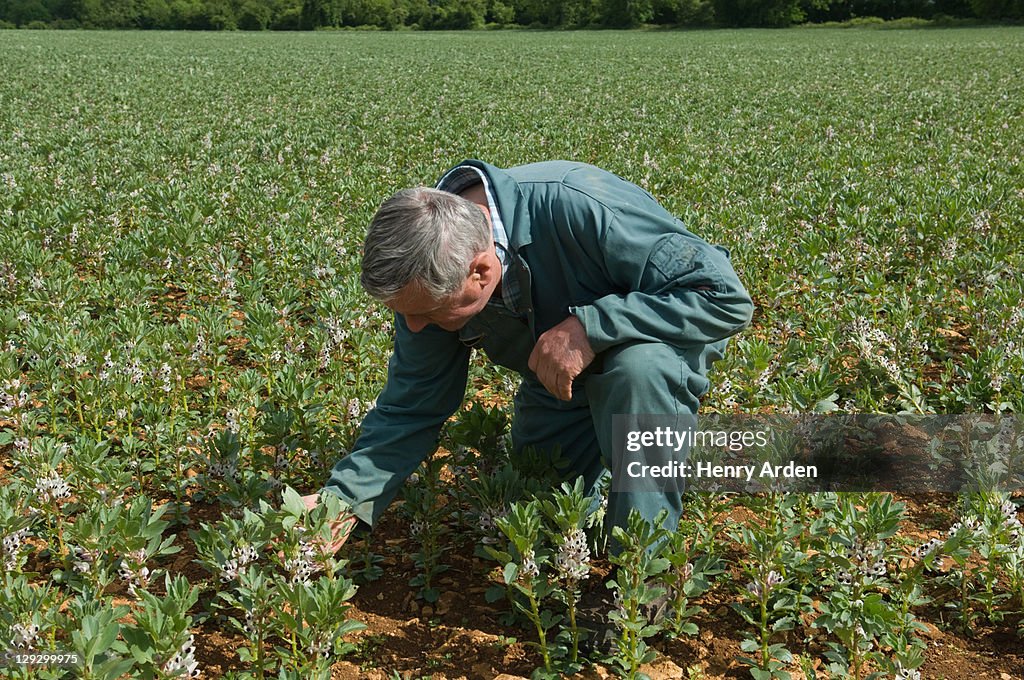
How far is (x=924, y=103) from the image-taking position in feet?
57.4

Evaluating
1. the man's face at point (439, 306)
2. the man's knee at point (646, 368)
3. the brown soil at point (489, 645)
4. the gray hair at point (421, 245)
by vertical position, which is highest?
the gray hair at point (421, 245)

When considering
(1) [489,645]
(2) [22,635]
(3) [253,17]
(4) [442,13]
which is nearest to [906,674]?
(1) [489,645]

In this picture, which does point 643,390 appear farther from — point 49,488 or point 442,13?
point 442,13

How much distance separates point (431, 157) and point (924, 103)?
11.1 m

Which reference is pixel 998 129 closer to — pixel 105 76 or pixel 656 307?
pixel 656 307

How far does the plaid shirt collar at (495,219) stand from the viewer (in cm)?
293

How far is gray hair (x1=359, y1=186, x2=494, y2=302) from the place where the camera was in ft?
8.48

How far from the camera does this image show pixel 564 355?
2.86 meters

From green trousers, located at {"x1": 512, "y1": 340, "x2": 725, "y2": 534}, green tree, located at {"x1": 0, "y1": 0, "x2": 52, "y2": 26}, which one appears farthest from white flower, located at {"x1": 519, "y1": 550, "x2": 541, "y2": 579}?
green tree, located at {"x1": 0, "y1": 0, "x2": 52, "y2": 26}

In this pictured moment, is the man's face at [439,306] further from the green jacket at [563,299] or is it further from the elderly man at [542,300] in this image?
Result: the green jacket at [563,299]

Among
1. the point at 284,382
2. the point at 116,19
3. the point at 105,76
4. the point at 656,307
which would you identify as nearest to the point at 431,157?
the point at 284,382

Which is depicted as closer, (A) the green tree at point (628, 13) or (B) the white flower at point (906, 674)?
(B) the white flower at point (906, 674)

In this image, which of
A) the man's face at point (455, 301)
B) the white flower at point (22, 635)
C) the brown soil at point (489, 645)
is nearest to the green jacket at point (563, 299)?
the man's face at point (455, 301)

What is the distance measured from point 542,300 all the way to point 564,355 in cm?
33
